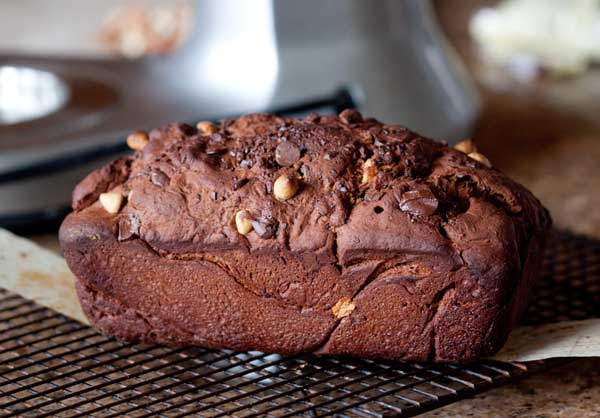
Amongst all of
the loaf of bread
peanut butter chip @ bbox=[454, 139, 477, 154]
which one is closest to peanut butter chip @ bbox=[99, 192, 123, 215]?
the loaf of bread

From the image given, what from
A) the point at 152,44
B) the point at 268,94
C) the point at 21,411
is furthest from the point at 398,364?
the point at 152,44

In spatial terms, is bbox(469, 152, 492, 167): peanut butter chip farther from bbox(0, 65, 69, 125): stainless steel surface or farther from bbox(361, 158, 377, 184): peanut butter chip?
bbox(0, 65, 69, 125): stainless steel surface

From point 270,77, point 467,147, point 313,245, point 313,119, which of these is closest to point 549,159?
point 270,77

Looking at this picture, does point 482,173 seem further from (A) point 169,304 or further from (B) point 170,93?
(B) point 170,93

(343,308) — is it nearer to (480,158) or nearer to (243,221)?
(243,221)

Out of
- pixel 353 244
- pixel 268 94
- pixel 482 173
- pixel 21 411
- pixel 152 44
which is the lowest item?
pixel 21 411
